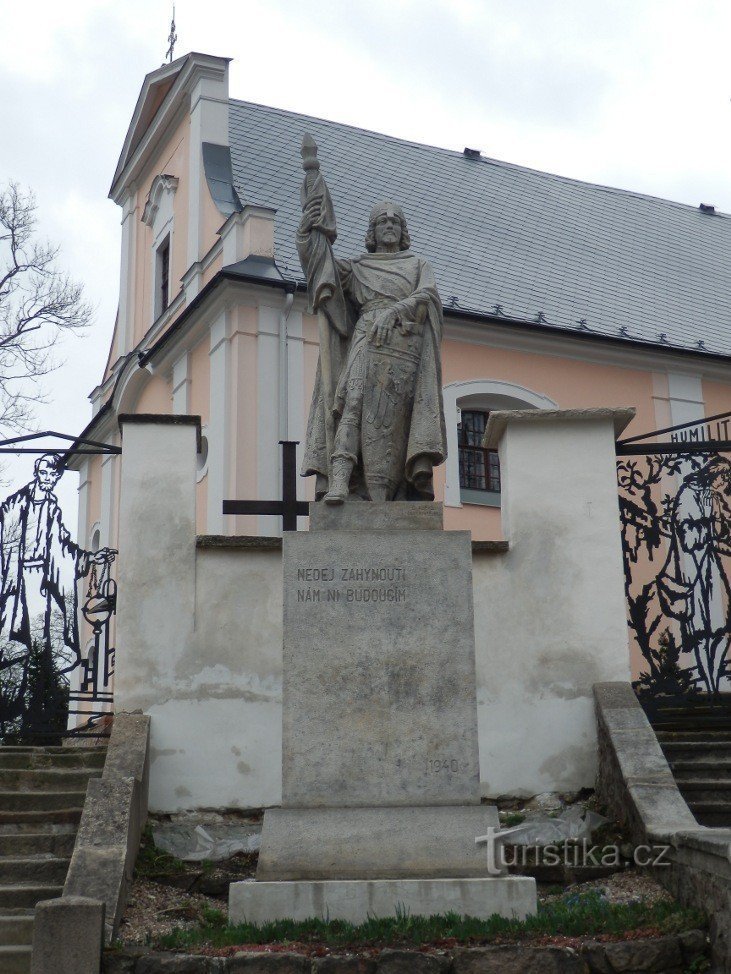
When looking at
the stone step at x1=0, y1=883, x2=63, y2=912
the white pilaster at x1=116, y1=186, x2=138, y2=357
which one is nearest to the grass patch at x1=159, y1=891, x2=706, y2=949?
the stone step at x1=0, y1=883, x2=63, y2=912

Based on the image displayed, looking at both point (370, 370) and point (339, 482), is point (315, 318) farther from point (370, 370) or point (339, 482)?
point (339, 482)

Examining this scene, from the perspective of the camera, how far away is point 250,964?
5.52m

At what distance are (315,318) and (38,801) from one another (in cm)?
1141

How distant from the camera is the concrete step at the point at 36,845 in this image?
7527mm

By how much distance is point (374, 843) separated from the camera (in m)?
6.42

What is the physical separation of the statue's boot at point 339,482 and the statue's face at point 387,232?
1.47 metres

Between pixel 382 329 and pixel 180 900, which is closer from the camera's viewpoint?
pixel 180 900

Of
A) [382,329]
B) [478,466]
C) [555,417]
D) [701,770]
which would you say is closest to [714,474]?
[555,417]

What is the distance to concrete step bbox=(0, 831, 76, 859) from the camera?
296 inches

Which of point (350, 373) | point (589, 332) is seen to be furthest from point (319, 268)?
point (589, 332)

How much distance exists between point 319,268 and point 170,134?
15.8 meters

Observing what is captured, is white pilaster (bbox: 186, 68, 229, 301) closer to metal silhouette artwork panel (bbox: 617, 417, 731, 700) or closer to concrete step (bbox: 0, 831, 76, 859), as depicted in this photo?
metal silhouette artwork panel (bbox: 617, 417, 731, 700)

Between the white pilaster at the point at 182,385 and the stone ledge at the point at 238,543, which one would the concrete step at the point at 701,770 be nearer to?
the stone ledge at the point at 238,543

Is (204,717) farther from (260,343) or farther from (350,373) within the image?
(260,343)
